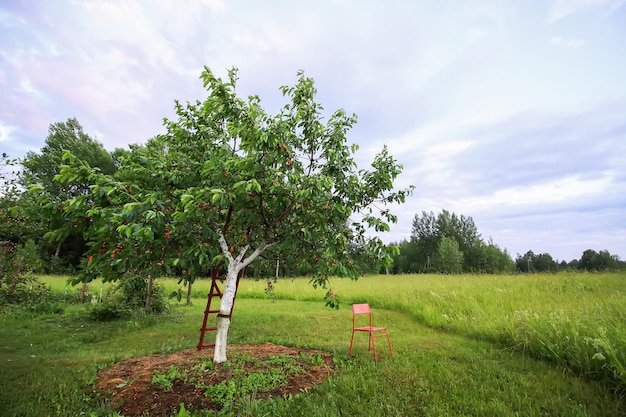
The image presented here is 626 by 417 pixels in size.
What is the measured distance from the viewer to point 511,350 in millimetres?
7461

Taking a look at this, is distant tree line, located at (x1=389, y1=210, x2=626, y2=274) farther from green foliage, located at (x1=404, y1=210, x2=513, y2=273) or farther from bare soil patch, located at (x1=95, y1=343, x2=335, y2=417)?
bare soil patch, located at (x1=95, y1=343, x2=335, y2=417)

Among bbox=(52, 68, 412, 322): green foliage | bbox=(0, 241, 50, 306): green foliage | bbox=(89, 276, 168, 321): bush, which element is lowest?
bbox=(89, 276, 168, 321): bush

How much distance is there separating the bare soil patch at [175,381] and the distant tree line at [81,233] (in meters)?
1.85

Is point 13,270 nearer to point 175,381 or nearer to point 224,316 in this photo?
point 175,381

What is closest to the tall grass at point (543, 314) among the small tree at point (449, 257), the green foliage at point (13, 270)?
the green foliage at point (13, 270)

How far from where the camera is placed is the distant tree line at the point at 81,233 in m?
5.20

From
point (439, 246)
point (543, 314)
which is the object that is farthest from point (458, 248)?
point (543, 314)

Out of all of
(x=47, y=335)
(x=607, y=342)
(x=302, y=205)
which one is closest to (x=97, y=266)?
(x=302, y=205)

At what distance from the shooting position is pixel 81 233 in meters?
6.46

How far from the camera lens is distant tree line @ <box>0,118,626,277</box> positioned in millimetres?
5198

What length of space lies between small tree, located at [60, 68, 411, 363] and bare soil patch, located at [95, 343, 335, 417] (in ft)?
2.80

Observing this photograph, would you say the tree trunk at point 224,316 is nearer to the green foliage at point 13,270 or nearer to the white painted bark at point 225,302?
the white painted bark at point 225,302

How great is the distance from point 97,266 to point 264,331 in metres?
6.24

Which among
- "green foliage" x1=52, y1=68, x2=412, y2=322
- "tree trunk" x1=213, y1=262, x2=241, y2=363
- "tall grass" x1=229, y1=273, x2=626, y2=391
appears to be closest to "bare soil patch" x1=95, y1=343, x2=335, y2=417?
"tree trunk" x1=213, y1=262, x2=241, y2=363
